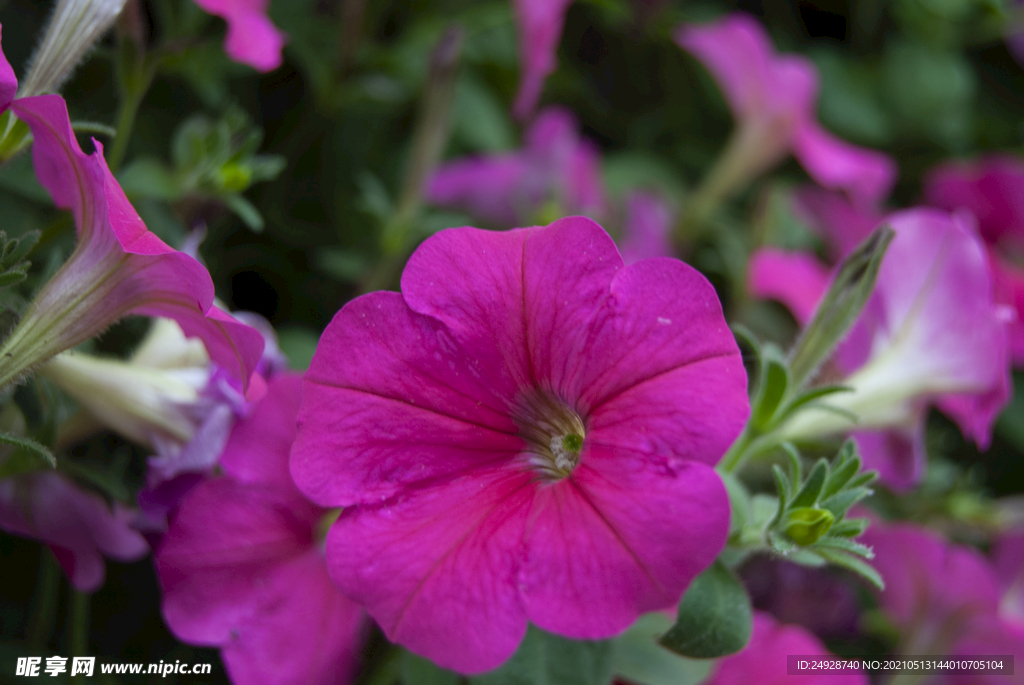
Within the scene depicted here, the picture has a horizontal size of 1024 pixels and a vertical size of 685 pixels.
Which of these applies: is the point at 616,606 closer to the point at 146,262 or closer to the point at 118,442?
the point at 146,262

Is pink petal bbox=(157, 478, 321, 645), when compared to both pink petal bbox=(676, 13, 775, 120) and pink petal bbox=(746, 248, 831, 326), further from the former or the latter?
pink petal bbox=(676, 13, 775, 120)

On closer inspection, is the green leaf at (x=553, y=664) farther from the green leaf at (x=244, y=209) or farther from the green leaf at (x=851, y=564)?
the green leaf at (x=244, y=209)

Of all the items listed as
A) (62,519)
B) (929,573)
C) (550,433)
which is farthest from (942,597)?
(62,519)

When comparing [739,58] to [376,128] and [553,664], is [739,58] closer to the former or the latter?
[376,128]

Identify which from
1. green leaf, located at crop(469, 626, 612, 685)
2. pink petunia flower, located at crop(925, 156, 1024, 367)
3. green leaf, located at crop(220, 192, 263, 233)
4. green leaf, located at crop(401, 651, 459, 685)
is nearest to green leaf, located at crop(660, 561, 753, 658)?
green leaf, located at crop(469, 626, 612, 685)

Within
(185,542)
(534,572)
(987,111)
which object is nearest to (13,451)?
(185,542)

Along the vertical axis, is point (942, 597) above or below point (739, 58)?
below
